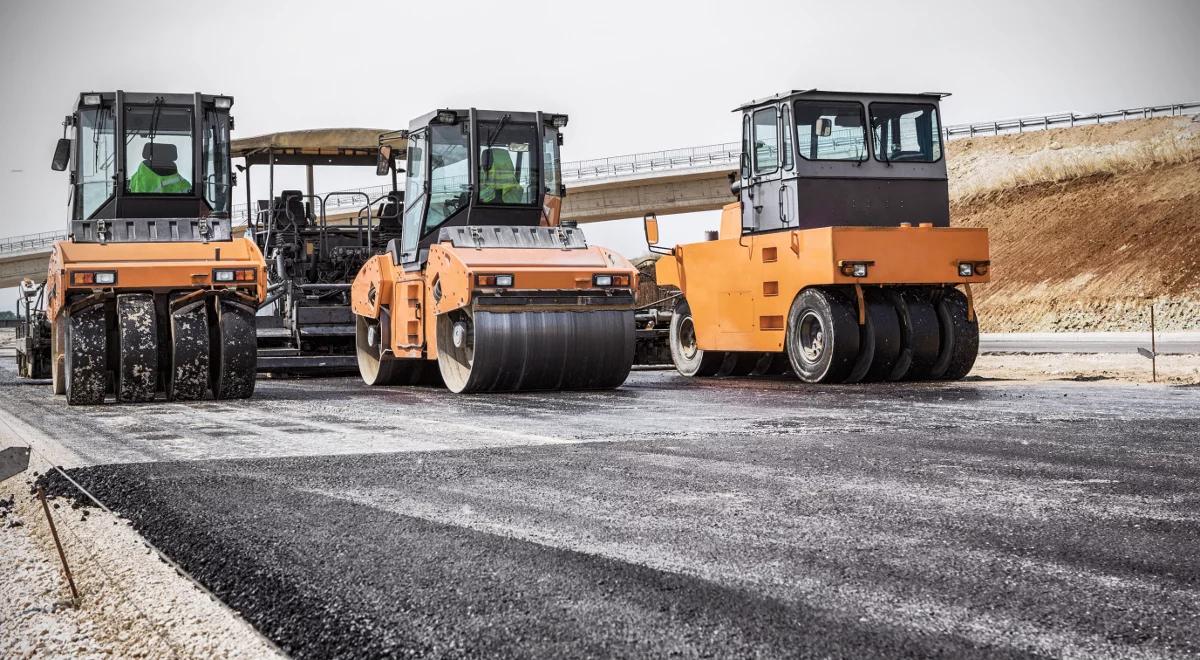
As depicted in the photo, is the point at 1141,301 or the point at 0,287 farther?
the point at 0,287

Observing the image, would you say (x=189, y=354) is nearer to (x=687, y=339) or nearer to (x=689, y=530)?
(x=687, y=339)

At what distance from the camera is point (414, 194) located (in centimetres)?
1291

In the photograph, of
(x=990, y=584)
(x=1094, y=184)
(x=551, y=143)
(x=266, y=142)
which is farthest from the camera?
(x=1094, y=184)

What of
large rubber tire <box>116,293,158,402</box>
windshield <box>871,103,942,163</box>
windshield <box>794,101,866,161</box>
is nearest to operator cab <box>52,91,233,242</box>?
large rubber tire <box>116,293,158,402</box>

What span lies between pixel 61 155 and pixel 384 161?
353cm

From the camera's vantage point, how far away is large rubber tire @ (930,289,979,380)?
40.1ft

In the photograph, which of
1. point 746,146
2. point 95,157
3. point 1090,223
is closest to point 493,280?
point 746,146

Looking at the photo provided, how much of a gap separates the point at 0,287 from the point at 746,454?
61323 mm

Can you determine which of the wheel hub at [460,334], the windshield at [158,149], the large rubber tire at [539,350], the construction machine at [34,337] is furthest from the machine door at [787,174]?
the construction machine at [34,337]

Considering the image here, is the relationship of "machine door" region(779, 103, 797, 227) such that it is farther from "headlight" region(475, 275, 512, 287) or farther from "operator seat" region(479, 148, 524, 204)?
"headlight" region(475, 275, 512, 287)

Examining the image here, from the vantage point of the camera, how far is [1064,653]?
108 inches

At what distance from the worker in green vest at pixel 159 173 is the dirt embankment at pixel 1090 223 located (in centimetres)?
2295

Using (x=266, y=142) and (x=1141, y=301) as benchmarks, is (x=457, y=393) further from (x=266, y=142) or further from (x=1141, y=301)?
(x=1141, y=301)

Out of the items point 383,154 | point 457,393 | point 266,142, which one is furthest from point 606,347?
point 266,142
